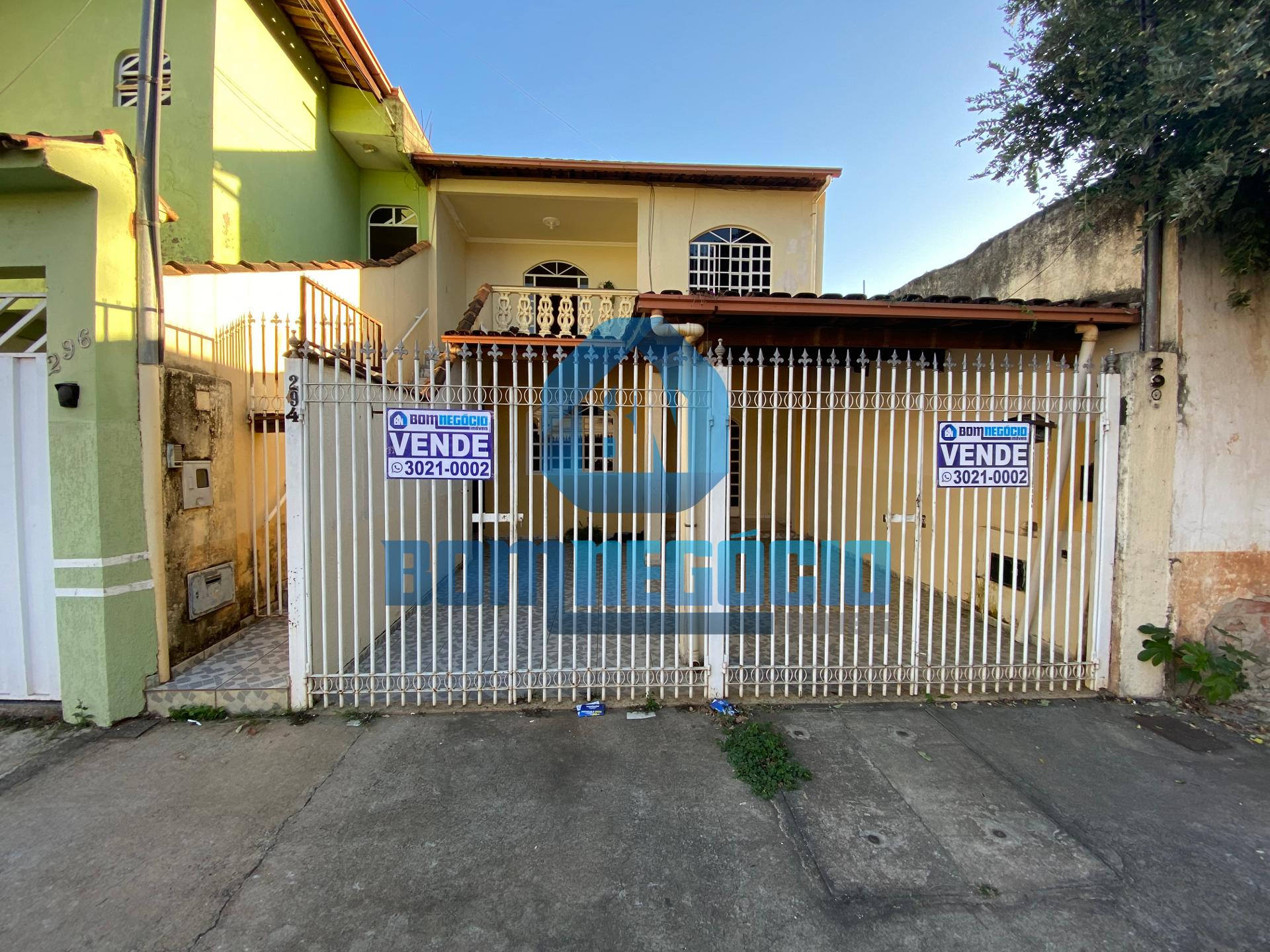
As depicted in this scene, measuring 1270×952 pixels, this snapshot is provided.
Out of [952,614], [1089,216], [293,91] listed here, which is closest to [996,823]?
[952,614]

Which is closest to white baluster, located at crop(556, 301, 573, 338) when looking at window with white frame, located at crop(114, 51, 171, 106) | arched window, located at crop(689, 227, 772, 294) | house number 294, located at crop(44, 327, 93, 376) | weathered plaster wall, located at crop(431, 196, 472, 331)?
weathered plaster wall, located at crop(431, 196, 472, 331)

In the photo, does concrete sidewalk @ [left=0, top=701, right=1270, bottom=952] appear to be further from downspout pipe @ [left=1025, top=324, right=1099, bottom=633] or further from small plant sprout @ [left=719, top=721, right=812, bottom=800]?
downspout pipe @ [left=1025, top=324, right=1099, bottom=633]

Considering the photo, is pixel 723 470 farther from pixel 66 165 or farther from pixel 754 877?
pixel 66 165

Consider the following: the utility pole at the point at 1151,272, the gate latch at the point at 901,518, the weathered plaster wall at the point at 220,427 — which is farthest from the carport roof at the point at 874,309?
the weathered plaster wall at the point at 220,427

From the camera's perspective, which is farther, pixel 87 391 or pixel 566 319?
pixel 566 319

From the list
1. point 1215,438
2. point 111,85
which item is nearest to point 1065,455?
point 1215,438

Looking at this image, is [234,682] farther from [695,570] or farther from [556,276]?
[556,276]

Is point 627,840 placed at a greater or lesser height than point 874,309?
lesser

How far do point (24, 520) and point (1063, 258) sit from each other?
9.14 m

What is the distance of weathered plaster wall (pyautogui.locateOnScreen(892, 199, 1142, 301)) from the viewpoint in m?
4.70

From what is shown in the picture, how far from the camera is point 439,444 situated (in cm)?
395

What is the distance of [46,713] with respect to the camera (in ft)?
12.5

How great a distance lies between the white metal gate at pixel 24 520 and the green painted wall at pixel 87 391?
0.54 ft

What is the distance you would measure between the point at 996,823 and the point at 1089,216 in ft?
16.8
